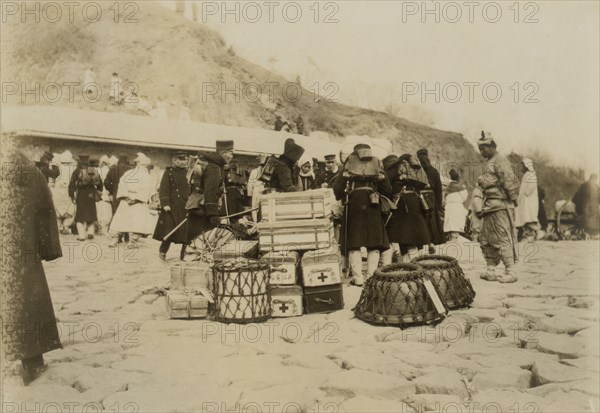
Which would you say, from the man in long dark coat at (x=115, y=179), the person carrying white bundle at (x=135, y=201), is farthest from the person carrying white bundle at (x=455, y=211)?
the man in long dark coat at (x=115, y=179)

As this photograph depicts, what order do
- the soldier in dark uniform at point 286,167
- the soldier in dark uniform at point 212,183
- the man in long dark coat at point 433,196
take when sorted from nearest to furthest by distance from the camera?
the soldier in dark uniform at point 286,167
the soldier in dark uniform at point 212,183
the man in long dark coat at point 433,196

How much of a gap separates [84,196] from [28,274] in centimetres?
246

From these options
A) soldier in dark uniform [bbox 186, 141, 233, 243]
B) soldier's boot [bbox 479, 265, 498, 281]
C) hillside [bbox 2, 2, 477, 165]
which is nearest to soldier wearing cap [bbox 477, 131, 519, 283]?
soldier's boot [bbox 479, 265, 498, 281]

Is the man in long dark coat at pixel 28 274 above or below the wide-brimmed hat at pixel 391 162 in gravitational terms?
below

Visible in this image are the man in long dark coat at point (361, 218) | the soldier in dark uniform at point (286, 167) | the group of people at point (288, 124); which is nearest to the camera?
the soldier in dark uniform at point (286, 167)

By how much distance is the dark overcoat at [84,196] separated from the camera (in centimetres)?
638

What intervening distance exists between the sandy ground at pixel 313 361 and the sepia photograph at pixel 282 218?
0.06 feet

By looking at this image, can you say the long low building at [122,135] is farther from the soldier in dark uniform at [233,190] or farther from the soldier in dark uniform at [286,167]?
the soldier in dark uniform at [286,167]

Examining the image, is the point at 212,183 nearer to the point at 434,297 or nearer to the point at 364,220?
the point at 364,220

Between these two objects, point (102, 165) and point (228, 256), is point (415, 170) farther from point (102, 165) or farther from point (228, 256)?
point (102, 165)

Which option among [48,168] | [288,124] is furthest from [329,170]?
[48,168]

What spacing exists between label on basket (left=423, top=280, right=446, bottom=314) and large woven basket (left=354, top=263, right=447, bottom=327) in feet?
0.03

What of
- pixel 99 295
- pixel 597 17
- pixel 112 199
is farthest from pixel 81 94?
pixel 597 17

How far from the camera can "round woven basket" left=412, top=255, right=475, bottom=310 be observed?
568 centimetres
